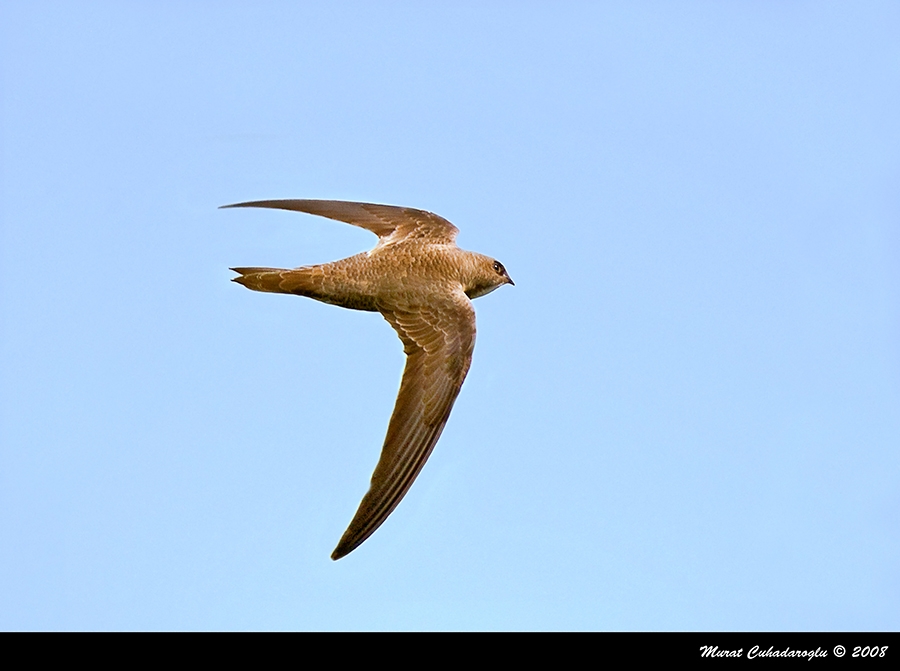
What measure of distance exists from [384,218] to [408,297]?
140 cm

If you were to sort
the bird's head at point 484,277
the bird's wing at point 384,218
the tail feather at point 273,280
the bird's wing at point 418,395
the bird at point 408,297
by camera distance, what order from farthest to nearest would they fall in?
the bird's wing at point 384,218 < the bird's head at point 484,277 < the tail feather at point 273,280 < the bird at point 408,297 < the bird's wing at point 418,395

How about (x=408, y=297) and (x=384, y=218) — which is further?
(x=384, y=218)

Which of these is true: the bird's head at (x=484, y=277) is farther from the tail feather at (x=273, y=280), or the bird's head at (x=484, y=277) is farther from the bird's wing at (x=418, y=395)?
the tail feather at (x=273, y=280)

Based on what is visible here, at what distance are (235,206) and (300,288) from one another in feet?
3.79

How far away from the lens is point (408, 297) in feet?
30.8

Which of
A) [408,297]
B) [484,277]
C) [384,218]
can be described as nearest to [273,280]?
[408,297]

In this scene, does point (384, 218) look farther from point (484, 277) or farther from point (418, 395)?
point (418, 395)

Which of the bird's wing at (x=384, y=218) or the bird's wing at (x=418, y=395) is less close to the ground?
the bird's wing at (x=384, y=218)

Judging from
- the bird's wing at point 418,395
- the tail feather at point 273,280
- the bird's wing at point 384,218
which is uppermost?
the bird's wing at point 384,218

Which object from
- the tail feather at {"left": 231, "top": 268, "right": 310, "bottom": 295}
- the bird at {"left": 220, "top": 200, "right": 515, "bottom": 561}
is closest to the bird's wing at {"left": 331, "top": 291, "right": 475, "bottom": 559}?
the bird at {"left": 220, "top": 200, "right": 515, "bottom": 561}

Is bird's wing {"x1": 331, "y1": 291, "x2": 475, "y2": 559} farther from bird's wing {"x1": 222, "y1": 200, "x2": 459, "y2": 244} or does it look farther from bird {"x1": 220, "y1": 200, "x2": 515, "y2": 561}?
bird's wing {"x1": 222, "y1": 200, "x2": 459, "y2": 244}

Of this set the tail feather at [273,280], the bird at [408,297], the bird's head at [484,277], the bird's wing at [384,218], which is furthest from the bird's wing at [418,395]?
the bird's wing at [384,218]

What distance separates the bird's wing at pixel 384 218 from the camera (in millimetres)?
10453
